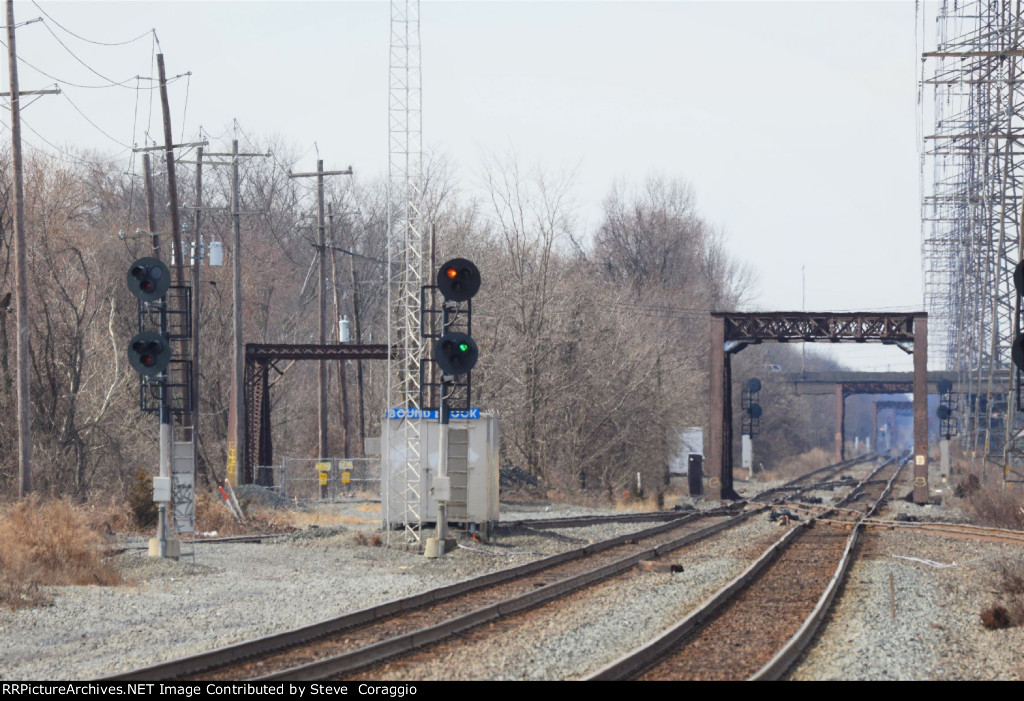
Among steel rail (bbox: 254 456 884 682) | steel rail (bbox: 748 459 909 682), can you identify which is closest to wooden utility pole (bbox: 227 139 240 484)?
steel rail (bbox: 254 456 884 682)

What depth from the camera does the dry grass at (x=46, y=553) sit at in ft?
52.3

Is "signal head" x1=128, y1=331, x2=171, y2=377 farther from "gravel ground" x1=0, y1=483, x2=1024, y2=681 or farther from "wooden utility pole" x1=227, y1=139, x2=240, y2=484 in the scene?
"wooden utility pole" x1=227, y1=139, x2=240, y2=484

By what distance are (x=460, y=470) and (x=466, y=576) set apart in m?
5.58

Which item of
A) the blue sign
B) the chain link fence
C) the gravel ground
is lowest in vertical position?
the chain link fence

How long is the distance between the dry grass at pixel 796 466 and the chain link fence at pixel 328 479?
2857 cm

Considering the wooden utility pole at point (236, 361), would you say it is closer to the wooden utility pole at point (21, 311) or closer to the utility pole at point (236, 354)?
the utility pole at point (236, 354)

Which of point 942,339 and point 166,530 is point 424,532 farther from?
point 942,339

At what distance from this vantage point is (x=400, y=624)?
1344 centimetres

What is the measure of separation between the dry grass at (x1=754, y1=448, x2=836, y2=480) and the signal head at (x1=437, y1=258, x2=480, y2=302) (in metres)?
49.6

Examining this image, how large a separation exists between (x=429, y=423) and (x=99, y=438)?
51.9 ft

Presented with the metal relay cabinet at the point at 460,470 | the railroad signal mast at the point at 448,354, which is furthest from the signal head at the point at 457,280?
the metal relay cabinet at the point at 460,470

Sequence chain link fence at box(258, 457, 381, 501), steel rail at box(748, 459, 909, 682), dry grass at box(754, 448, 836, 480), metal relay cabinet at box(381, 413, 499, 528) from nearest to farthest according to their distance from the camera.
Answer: steel rail at box(748, 459, 909, 682) → metal relay cabinet at box(381, 413, 499, 528) → chain link fence at box(258, 457, 381, 501) → dry grass at box(754, 448, 836, 480)

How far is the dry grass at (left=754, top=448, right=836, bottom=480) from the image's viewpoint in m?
69.8
